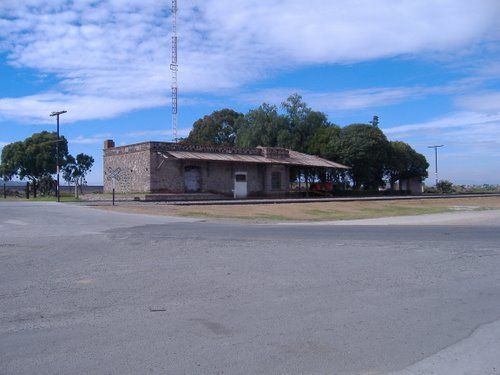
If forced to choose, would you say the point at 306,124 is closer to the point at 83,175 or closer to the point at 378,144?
the point at 378,144

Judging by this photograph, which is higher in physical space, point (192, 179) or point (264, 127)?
point (264, 127)

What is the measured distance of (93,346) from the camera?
5934 millimetres

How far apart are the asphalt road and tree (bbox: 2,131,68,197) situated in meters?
47.5

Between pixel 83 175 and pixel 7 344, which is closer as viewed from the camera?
pixel 7 344

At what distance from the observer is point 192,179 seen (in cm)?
4484

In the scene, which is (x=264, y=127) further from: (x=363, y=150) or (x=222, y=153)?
(x=222, y=153)

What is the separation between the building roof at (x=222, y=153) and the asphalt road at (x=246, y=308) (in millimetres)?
28301

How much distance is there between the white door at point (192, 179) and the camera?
44.4 m

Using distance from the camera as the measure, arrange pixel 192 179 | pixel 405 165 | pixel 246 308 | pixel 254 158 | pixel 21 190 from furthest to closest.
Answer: pixel 405 165
pixel 21 190
pixel 254 158
pixel 192 179
pixel 246 308

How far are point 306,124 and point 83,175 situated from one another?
30626mm

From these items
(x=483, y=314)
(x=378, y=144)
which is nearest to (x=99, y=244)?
(x=483, y=314)

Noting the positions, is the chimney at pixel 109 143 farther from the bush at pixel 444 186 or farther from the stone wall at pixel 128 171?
the bush at pixel 444 186

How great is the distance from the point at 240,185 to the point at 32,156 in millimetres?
25928

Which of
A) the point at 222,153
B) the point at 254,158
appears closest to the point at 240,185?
the point at 254,158
